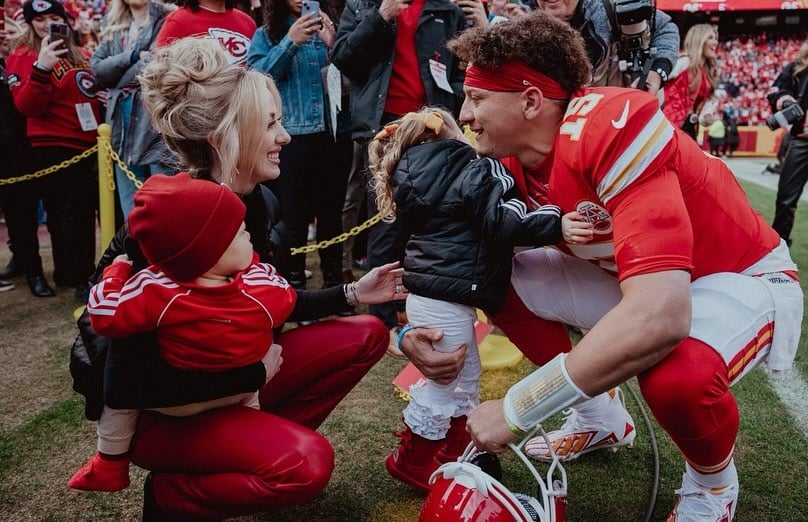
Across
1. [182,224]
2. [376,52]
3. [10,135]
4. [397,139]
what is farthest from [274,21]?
[182,224]

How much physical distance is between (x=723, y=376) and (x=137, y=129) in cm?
382

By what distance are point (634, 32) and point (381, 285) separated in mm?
1867

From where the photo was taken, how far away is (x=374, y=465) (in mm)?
2479

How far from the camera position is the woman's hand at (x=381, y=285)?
7.39 feet

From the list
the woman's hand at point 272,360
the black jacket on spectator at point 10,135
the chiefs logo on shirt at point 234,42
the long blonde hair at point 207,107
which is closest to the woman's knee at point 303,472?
the woman's hand at point 272,360

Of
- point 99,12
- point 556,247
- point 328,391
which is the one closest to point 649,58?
point 556,247

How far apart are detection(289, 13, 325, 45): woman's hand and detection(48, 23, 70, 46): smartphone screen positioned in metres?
1.83

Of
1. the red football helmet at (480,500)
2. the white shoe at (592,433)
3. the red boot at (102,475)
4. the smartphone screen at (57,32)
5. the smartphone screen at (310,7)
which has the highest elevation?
the smartphone screen at (310,7)

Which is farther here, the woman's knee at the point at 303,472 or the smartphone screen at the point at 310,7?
the smartphone screen at the point at 310,7

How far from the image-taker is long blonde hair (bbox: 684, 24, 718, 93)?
259 inches

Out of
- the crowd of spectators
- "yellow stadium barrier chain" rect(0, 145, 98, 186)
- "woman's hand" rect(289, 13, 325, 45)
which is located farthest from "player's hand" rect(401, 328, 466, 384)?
the crowd of spectators

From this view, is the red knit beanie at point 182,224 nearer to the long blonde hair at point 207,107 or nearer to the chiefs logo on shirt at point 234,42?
the long blonde hair at point 207,107

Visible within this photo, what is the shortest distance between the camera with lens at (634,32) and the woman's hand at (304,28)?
1697mm

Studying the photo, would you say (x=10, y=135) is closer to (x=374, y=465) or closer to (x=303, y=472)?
(x=374, y=465)
